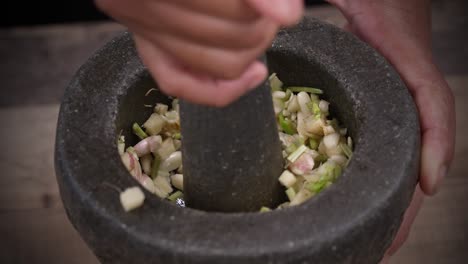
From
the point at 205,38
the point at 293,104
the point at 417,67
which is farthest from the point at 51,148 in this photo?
the point at 205,38

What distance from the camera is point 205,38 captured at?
631mm

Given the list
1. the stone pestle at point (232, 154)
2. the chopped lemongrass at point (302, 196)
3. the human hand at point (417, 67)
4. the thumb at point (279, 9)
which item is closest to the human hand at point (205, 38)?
the thumb at point (279, 9)

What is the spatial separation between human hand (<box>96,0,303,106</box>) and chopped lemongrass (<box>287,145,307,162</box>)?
0.35 meters

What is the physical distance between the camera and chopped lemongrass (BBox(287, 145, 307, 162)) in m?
1.04

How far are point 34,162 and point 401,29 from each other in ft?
2.85

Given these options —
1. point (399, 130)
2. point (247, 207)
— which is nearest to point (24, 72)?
point (247, 207)

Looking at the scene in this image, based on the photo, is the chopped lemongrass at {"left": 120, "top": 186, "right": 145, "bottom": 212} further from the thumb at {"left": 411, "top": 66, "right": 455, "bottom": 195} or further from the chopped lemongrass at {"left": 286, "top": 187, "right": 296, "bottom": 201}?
the thumb at {"left": 411, "top": 66, "right": 455, "bottom": 195}

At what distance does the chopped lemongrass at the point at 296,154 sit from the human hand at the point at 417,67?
162 millimetres

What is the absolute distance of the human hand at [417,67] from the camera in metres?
1.05

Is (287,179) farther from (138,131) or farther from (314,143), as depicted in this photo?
(138,131)

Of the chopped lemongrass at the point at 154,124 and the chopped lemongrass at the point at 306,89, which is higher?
the chopped lemongrass at the point at 306,89

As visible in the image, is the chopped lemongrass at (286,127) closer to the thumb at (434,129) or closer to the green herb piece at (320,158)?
the green herb piece at (320,158)

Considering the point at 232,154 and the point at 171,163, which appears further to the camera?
the point at 171,163

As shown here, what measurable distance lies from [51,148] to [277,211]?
93cm
